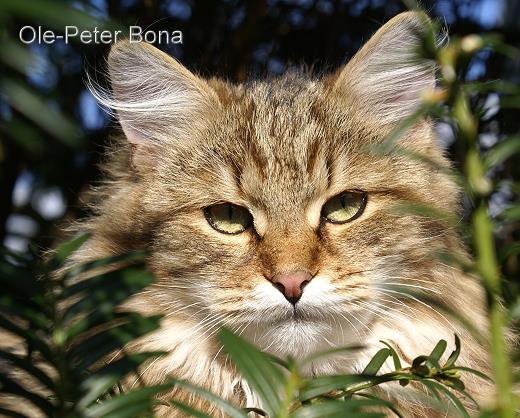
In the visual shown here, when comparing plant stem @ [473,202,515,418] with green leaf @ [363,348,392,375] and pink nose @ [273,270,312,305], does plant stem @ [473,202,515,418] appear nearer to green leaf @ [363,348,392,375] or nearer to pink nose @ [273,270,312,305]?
green leaf @ [363,348,392,375]

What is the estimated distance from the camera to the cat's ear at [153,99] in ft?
6.12

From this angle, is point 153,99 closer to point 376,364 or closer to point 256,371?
point 376,364

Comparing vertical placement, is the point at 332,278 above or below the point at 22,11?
below

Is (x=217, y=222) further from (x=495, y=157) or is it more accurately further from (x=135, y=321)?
(x=495, y=157)

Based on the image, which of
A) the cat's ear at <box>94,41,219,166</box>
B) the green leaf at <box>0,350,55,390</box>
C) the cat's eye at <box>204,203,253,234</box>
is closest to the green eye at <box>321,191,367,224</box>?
the cat's eye at <box>204,203,253,234</box>

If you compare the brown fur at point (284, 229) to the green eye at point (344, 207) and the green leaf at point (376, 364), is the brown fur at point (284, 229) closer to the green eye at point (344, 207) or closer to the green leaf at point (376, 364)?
the green eye at point (344, 207)

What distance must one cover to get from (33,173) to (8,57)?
2.35 metres

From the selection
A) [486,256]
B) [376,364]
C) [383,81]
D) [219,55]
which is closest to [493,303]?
[486,256]

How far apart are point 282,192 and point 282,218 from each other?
0.22 feet

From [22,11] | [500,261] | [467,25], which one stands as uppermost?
[467,25]

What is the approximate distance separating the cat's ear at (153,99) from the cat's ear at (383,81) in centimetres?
41

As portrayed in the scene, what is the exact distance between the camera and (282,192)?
164cm

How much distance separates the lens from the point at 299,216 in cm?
163

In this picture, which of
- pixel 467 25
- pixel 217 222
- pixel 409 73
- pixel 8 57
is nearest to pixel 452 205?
pixel 409 73
